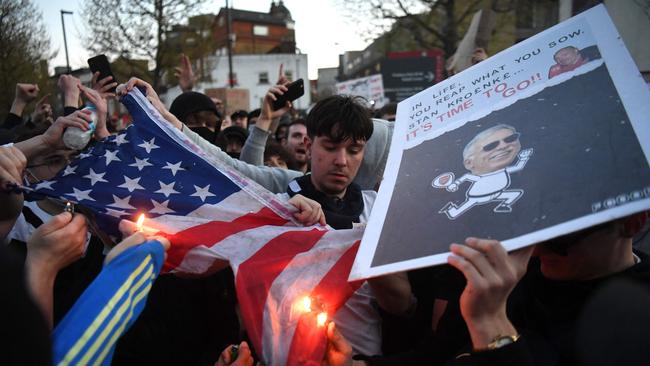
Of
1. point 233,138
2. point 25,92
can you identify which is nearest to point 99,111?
point 233,138

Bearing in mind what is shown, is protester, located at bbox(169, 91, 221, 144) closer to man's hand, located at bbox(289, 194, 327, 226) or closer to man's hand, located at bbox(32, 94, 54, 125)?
man's hand, located at bbox(289, 194, 327, 226)

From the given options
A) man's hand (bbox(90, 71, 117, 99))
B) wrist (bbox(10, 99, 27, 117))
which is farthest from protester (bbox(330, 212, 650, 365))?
wrist (bbox(10, 99, 27, 117))

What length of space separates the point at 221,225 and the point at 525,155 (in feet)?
4.44

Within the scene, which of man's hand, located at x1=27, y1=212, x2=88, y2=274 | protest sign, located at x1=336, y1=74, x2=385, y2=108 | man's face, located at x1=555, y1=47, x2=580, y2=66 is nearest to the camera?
man's face, located at x1=555, y1=47, x2=580, y2=66

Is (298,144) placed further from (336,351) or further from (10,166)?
(336,351)

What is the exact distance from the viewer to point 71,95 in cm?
301

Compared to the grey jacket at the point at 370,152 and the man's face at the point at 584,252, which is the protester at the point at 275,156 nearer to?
the grey jacket at the point at 370,152

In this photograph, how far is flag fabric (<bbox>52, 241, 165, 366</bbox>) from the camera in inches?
46.3

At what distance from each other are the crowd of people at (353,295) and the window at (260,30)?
221 feet

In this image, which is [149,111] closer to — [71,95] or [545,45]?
[71,95]

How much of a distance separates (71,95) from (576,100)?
3.05m

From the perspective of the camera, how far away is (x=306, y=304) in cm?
164

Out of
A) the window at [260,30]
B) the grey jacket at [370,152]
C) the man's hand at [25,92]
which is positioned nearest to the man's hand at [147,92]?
the grey jacket at [370,152]

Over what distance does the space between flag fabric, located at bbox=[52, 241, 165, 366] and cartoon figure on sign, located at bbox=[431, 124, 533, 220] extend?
3.17ft
